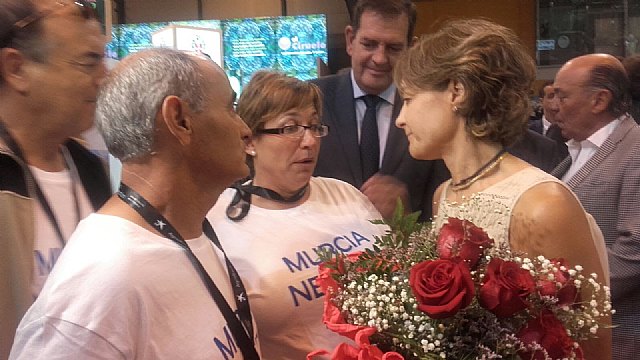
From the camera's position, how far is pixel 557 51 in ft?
33.4

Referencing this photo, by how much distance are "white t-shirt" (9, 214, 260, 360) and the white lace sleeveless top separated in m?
0.57

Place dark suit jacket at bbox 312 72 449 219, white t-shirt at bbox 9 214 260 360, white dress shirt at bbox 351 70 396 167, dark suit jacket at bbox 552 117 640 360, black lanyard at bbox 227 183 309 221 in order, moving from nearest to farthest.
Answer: white t-shirt at bbox 9 214 260 360 < black lanyard at bbox 227 183 309 221 < dark suit jacket at bbox 312 72 449 219 < white dress shirt at bbox 351 70 396 167 < dark suit jacket at bbox 552 117 640 360

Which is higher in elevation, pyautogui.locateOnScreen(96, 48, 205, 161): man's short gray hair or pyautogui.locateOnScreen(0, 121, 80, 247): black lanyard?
pyautogui.locateOnScreen(96, 48, 205, 161): man's short gray hair

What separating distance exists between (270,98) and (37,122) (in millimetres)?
695

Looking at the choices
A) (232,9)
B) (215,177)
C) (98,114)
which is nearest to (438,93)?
(215,177)

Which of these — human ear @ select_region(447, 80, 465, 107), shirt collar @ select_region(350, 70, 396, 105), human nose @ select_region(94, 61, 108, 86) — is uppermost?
human nose @ select_region(94, 61, 108, 86)

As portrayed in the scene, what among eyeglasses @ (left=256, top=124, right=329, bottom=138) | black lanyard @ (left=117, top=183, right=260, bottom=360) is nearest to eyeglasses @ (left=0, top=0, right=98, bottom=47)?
black lanyard @ (left=117, top=183, right=260, bottom=360)

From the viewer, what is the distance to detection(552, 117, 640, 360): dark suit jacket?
9.14 feet

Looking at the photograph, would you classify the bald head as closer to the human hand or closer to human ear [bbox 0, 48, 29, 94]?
the human hand

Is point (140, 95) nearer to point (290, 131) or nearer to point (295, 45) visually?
point (290, 131)

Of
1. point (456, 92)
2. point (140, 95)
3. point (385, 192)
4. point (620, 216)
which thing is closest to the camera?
point (140, 95)

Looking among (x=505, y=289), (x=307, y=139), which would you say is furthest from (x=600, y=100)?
(x=505, y=289)

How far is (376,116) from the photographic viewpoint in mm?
2627

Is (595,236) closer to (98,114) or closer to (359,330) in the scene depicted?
(359,330)
